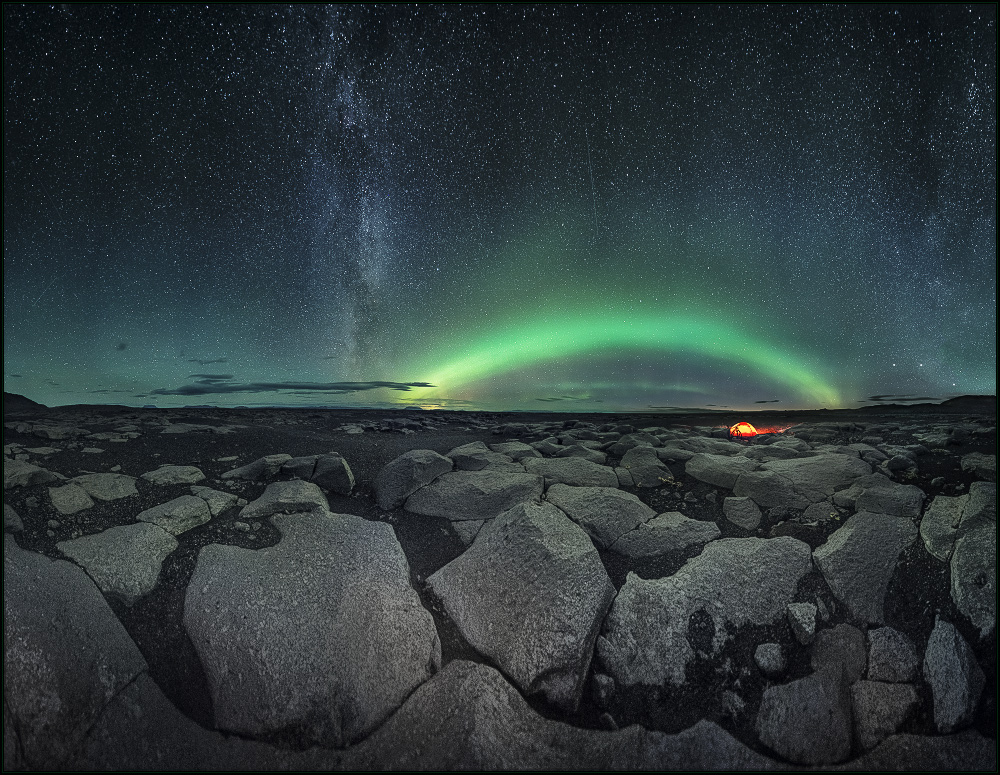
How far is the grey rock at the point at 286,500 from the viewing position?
2.09 metres

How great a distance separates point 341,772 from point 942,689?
2.33 m

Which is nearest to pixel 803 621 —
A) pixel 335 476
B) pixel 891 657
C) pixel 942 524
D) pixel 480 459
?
pixel 891 657

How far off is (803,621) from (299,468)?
246cm

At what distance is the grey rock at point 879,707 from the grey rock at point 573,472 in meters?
1.24

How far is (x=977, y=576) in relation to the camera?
74.6 inches

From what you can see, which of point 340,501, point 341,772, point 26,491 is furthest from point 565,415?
point 26,491

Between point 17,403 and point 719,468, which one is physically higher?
point 17,403

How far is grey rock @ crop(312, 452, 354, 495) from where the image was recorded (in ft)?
7.29

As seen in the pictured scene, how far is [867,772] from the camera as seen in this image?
1.55 meters

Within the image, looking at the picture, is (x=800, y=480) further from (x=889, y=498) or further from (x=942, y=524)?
(x=942, y=524)

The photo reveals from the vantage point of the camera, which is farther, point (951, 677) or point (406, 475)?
point (406, 475)

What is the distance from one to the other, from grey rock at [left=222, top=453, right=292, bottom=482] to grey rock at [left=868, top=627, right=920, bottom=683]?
282cm

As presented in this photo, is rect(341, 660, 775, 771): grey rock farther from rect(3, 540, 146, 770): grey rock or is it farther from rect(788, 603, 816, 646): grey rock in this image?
rect(3, 540, 146, 770): grey rock

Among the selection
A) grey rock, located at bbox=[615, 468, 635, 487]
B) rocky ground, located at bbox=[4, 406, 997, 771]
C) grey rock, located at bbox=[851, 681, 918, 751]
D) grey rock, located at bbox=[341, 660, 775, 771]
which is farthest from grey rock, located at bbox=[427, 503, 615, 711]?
grey rock, located at bbox=[851, 681, 918, 751]
